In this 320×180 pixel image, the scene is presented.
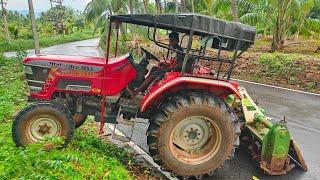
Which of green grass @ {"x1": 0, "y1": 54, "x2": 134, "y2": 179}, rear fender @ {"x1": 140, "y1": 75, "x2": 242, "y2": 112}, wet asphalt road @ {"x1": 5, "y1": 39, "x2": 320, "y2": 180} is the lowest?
wet asphalt road @ {"x1": 5, "y1": 39, "x2": 320, "y2": 180}

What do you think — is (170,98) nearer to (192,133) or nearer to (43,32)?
(192,133)

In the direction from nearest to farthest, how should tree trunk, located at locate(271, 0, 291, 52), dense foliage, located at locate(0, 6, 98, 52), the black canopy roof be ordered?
the black canopy roof → tree trunk, located at locate(271, 0, 291, 52) → dense foliage, located at locate(0, 6, 98, 52)

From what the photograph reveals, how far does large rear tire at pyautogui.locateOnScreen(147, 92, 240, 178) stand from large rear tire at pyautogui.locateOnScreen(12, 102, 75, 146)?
1302 millimetres

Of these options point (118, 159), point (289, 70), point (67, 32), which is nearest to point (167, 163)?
point (118, 159)

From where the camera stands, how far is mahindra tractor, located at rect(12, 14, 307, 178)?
19.7 ft

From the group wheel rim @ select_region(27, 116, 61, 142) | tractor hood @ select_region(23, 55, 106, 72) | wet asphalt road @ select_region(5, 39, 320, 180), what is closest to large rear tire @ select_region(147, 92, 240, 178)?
wet asphalt road @ select_region(5, 39, 320, 180)

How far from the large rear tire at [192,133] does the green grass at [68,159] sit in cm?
68

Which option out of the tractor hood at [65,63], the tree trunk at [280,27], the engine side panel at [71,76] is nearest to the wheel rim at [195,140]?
the engine side panel at [71,76]

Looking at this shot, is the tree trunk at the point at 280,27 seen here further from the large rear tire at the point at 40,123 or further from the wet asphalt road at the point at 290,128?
the large rear tire at the point at 40,123

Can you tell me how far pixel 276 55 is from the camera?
623 inches

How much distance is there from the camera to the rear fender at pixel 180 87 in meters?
6.05

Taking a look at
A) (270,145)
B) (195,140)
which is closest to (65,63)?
(195,140)

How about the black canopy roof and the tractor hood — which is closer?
the black canopy roof

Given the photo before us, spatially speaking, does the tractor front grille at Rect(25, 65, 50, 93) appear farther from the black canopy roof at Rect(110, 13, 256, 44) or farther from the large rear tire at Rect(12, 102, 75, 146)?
the black canopy roof at Rect(110, 13, 256, 44)
